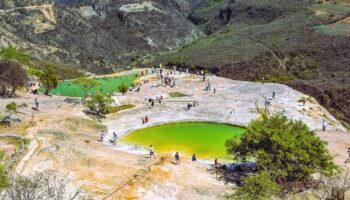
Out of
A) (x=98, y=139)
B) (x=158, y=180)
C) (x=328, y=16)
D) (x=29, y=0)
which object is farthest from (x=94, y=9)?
(x=158, y=180)

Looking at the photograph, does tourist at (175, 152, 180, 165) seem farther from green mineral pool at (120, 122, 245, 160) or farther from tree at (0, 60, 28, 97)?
tree at (0, 60, 28, 97)

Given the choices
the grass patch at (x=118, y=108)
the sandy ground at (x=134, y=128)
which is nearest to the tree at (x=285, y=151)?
the sandy ground at (x=134, y=128)

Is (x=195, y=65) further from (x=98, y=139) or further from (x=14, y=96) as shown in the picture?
(x=98, y=139)

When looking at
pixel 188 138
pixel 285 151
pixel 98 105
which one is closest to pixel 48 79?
pixel 98 105

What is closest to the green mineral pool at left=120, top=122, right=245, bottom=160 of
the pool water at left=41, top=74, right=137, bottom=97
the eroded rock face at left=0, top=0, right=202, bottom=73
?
the pool water at left=41, top=74, right=137, bottom=97

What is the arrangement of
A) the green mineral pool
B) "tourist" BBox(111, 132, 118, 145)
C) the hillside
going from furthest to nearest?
the hillside, "tourist" BBox(111, 132, 118, 145), the green mineral pool

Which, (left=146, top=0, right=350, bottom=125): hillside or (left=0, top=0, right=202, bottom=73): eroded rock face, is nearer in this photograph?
(left=146, top=0, right=350, bottom=125): hillside
